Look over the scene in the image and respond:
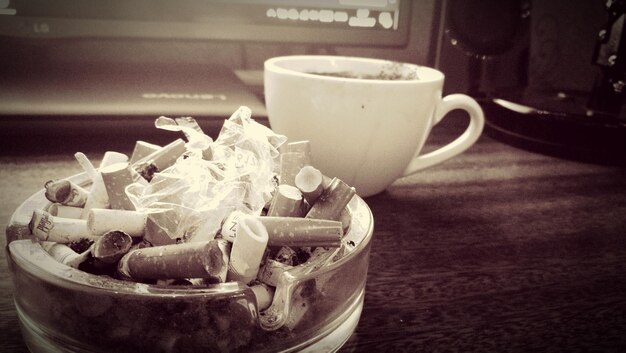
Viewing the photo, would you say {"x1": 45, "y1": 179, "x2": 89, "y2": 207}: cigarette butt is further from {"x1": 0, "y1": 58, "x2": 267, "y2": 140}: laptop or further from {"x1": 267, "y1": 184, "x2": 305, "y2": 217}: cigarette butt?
{"x1": 0, "y1": 58, "x2": 267, "y2": 140}: laptop

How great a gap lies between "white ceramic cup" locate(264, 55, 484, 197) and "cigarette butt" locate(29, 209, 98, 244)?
0.75 feet

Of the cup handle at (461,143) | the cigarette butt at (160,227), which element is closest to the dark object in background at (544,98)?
the cup handle at (461,143)

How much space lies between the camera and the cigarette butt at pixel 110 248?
0.23 metres

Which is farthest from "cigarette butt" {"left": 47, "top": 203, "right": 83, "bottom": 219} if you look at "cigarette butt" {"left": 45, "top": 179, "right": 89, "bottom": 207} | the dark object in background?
the dark object in background

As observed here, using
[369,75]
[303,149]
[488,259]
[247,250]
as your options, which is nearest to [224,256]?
[247,250]

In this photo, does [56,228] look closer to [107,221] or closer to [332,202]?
[107,221]

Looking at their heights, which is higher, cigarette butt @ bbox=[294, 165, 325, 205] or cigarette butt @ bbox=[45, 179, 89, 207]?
cigarette butt @ bbox=[294, 165, 325, 205]

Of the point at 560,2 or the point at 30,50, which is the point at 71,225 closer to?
the point at 30,50

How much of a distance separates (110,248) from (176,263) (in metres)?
0.03

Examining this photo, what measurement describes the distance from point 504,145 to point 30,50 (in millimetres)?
791

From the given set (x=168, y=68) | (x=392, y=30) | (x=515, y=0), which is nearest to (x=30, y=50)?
(x=168, y=68)

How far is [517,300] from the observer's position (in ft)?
1.06

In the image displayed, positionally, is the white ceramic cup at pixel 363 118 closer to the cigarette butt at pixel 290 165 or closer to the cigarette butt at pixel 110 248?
the cigarette butt at pixel 290 165

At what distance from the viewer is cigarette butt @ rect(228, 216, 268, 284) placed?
234 mm
